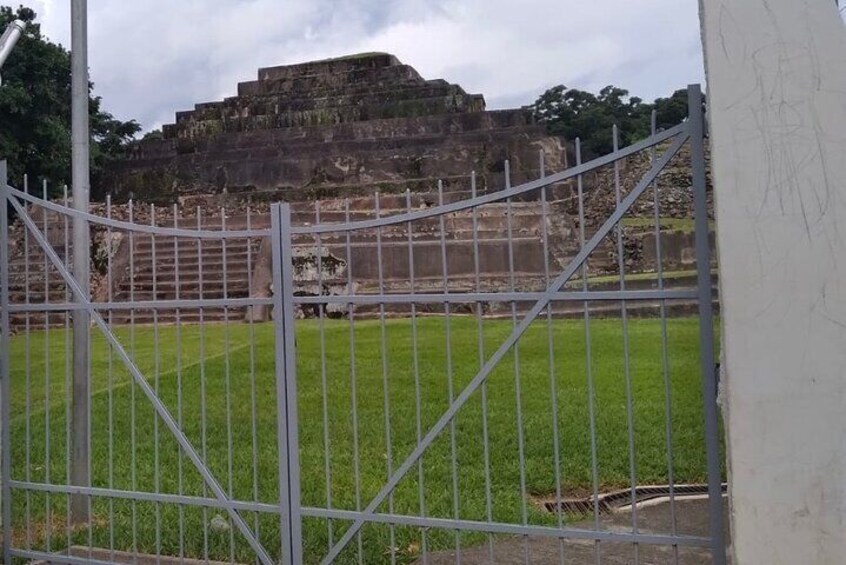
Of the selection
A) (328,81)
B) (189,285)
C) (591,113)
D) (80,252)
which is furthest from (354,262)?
(591,113)

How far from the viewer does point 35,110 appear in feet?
54.1

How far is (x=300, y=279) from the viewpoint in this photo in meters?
10.0

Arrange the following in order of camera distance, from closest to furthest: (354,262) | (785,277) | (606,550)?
(785,277) → (606,550) → (354,262)

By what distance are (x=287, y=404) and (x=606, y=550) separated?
1.57 m

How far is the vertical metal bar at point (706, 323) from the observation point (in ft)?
8.43

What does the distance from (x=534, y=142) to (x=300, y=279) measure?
5.55 meters

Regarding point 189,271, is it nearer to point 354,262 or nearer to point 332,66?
point 354,262

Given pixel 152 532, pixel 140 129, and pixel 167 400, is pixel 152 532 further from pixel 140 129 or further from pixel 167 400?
pixel 140 129

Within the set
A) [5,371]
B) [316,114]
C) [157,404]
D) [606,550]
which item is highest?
[316,114]

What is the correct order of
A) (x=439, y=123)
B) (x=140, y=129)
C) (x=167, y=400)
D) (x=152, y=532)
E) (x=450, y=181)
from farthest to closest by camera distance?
1. (x=140, y=129)
2. (x=439, y=123)
3. (x=450, y=181)
4. (x=167, y=400)
5. (x=152, y=532)

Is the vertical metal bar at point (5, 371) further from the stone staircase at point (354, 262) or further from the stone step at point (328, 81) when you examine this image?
the stone step at point (328, 81)

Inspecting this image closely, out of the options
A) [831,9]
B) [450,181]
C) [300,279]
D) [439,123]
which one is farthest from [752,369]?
[439,123]

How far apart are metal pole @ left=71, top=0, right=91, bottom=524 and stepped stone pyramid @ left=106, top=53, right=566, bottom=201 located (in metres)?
9.08

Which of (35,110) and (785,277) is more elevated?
(35,110)
